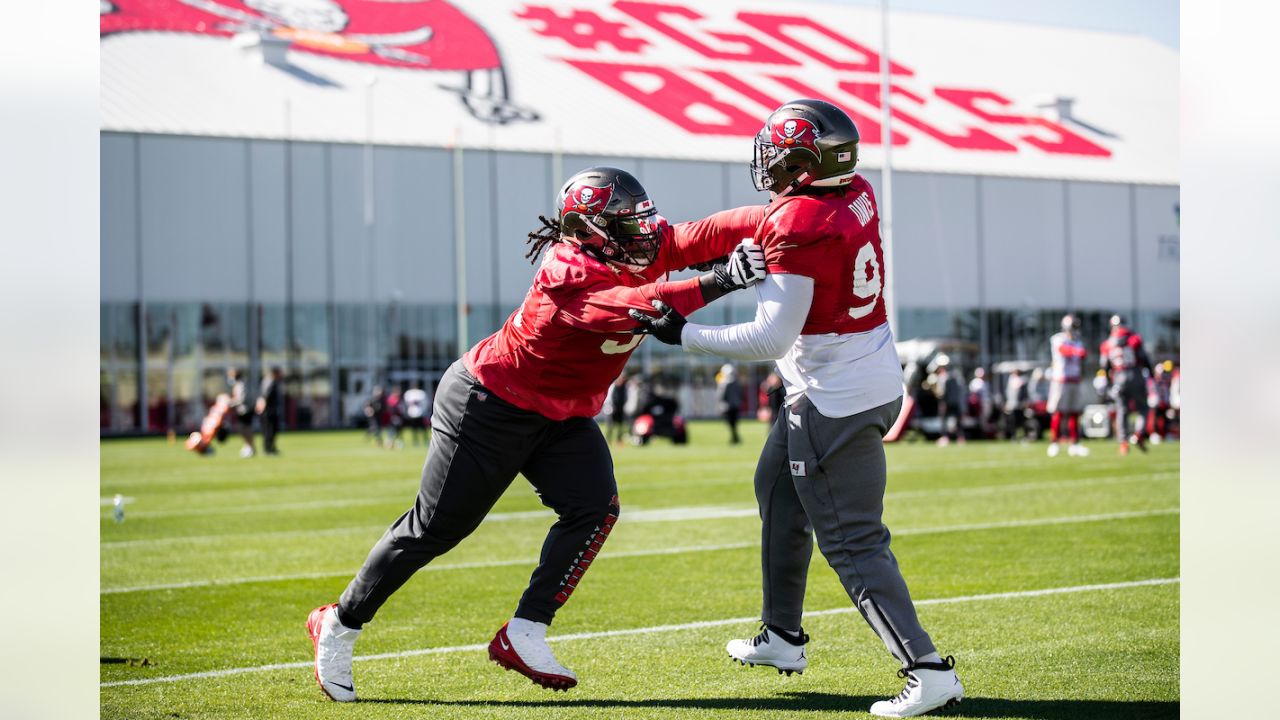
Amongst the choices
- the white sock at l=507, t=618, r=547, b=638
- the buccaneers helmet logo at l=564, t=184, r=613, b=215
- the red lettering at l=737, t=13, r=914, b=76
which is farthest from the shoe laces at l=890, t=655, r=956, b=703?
the red lettering at l=737, t=13, r=914, b=76

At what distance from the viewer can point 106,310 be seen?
40.7m

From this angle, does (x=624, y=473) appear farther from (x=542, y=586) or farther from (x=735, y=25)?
(x=735, y=25)

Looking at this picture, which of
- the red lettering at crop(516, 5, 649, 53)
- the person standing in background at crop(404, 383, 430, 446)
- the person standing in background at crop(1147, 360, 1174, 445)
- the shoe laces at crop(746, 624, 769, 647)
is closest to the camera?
the shoe laces at crop(746, 624, 769, 647)

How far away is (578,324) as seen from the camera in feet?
16.1

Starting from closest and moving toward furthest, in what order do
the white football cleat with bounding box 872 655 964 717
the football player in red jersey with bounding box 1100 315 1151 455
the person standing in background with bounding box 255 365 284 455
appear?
the white football cleat with bounding box 872 655 964 717
the football player in red jersey with bounding box 1100 315 1151 455
the person standing in background with bounding box 255 365 284 455

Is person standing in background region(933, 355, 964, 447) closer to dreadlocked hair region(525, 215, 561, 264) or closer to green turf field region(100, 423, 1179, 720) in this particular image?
green turf field region(100, 423, 1179, 720)

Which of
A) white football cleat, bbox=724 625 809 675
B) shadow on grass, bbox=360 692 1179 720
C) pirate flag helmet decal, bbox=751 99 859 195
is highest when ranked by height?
pirate flag helmet decal, bbox=751 99 859 195

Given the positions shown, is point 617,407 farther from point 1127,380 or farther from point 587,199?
point 587,199

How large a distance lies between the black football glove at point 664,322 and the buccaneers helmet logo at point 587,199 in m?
0.48

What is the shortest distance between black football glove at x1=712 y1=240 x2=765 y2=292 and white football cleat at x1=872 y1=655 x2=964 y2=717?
4.85ft

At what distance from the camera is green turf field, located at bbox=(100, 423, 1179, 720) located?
5.27 m

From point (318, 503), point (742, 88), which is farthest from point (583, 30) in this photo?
point (318, 503)

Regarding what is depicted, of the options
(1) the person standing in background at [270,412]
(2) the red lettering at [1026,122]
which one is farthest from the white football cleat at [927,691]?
(2) the red lettering at [1026,122]
